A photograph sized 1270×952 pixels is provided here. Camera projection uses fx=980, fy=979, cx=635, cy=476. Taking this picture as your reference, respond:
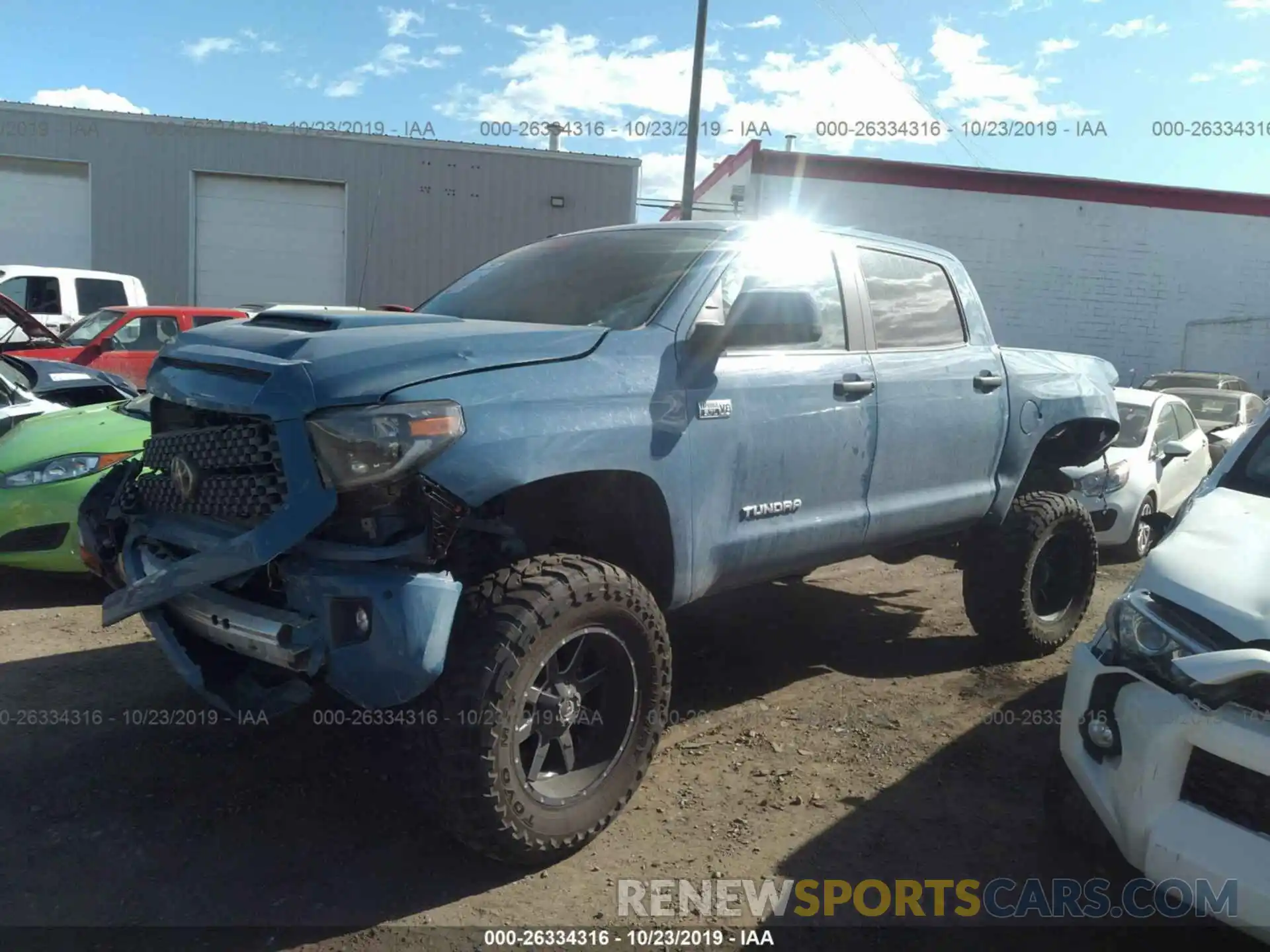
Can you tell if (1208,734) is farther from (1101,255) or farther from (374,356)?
(1101,255)

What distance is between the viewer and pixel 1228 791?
233 cm

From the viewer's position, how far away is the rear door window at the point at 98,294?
1324 centimetres

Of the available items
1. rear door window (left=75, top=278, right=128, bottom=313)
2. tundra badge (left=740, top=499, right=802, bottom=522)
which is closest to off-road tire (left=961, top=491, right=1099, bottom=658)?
tundra badge (left=740, top=499, right=802, bottom=522)

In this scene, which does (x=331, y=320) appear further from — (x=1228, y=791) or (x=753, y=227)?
(x=1228, y=791)

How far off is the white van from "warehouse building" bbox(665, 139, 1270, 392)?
37.1 ft

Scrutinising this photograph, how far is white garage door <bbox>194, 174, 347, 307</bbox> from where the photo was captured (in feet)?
65.0

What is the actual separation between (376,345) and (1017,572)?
342cm

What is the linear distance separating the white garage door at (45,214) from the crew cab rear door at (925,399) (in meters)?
19.4

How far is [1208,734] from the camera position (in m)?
2.35

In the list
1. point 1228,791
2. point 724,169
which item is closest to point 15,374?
point 1228,791

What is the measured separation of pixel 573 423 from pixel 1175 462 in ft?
25.5

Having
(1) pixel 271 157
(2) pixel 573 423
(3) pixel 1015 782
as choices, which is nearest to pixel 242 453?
(2) pixel 573 423

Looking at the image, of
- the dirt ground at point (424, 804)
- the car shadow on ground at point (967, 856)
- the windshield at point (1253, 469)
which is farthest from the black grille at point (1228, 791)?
the windshield at point (1253, 469)

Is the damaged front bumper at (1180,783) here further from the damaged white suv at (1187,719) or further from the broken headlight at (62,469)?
the broken headlight at (62,469)
